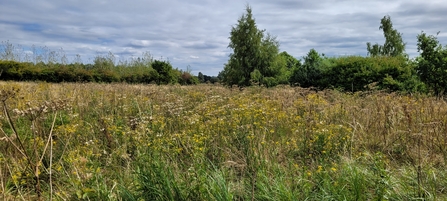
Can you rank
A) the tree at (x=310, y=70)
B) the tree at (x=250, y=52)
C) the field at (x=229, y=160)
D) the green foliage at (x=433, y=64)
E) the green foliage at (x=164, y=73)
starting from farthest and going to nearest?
the green foliage at (x=164, y=73) < the tree at (x=250, y=52) < the tree at (x=310, y=70) < the green foliage at (x=433, y=64) < the field at (x=229, y=160)

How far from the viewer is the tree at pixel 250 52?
1684 centimetres

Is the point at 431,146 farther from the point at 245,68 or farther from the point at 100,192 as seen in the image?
the point at 245,68

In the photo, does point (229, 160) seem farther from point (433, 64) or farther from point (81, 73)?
point (81, 73)

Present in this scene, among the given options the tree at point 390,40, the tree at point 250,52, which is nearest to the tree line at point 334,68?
the tree at point 250,52

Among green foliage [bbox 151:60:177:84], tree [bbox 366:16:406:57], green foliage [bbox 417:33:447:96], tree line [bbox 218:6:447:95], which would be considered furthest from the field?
tree [bbox 366:16:406:57]

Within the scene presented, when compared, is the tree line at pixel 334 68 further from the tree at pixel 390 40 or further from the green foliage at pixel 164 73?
the tree at pixel 390 40

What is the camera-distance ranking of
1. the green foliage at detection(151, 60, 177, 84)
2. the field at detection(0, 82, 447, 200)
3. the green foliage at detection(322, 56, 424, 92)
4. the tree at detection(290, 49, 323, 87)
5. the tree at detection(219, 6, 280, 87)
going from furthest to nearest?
the green foliage at detection(151, 60, 177, 84) → the tree at detection(219, 6, 280, 87) → the tree at detection(290, 49, 323, 87) → the green foliage at detection(322, 56, 424, 92) → the field at detection(0, 82, 447, 200)

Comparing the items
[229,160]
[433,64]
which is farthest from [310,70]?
[229,160]

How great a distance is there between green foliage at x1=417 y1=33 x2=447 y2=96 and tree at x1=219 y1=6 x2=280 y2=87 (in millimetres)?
7241

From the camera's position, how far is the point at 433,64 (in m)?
10.4

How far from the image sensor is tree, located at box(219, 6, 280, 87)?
16.8m

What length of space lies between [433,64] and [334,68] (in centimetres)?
379

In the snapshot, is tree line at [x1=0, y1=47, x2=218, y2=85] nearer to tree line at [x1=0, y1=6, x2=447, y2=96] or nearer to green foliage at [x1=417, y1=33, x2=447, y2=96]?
tree line at [x1=0, y1=6, x2=447, y2=96]

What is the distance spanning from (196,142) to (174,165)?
54 cm
